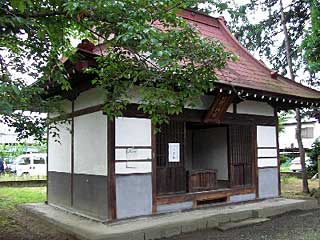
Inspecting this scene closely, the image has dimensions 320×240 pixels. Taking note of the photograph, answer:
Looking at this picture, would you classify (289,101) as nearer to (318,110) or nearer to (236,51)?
(236,51)

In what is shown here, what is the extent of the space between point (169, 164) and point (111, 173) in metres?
1.66

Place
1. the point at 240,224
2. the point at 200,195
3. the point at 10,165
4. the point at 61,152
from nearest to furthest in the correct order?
the point at 240,224
the point at 200,195
the point at 61,152
the point at 10,165

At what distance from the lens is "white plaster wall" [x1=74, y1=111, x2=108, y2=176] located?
314 inches

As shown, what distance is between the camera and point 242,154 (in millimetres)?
10500

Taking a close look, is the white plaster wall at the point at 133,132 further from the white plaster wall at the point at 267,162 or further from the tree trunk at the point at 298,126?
the tree trunk at the point at 298,126

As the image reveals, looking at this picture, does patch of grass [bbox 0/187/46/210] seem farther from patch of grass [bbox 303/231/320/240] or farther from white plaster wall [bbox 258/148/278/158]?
patch of grass [bbox 303/231/320/240]

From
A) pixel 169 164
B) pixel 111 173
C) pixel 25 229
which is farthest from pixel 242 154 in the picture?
pixel 25 229

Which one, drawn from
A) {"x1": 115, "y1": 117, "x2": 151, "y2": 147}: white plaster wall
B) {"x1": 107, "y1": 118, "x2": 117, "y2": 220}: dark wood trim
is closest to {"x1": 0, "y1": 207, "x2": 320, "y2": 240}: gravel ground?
{"x1": 107, "y1": 118, "x2": 117, "y2": 220}: dark wood trim

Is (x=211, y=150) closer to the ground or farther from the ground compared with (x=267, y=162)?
farther from the ground

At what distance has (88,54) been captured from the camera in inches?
269

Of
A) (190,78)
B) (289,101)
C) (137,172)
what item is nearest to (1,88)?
(190,78)

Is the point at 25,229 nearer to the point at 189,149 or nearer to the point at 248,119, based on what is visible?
the point at 189,149

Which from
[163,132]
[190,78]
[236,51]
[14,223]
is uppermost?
[236,51]

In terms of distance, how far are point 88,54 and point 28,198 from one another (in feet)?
23.8
